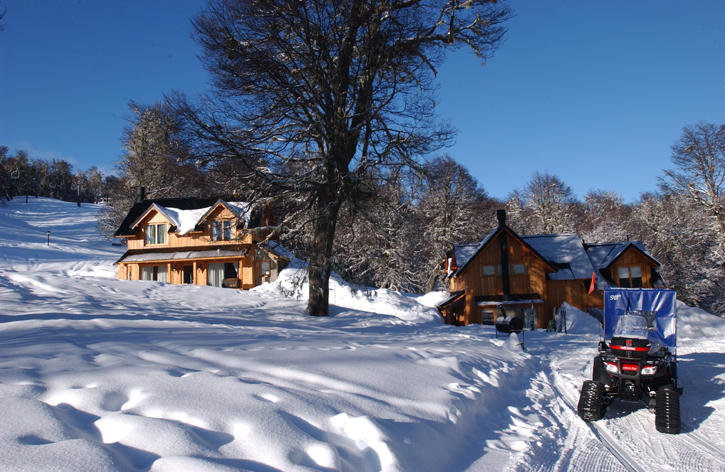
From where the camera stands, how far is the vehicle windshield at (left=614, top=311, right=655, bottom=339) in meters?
8.67

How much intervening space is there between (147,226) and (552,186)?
39.7 m

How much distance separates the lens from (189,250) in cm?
3453

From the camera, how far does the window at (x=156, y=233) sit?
115ft

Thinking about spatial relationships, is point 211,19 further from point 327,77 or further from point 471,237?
point 471,237

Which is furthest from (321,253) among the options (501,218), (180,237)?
(180,237)

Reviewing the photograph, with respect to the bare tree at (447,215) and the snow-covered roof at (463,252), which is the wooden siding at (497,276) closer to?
the snow-covered roof at (463,252)

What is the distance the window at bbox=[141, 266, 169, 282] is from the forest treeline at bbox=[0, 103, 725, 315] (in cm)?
710

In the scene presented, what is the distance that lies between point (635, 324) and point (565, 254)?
2600 cm

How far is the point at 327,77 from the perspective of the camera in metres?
14.4

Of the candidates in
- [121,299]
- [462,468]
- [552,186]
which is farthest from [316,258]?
[552,186]

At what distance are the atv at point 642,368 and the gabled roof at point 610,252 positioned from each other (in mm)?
25603

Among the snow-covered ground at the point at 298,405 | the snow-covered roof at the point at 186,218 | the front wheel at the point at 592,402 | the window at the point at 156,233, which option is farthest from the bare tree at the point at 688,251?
the window at the point at 156,233

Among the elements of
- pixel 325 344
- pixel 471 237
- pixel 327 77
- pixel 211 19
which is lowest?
pixel 325 344

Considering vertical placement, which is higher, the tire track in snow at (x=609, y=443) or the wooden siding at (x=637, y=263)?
the wooden siding at (x=637, y=263)
